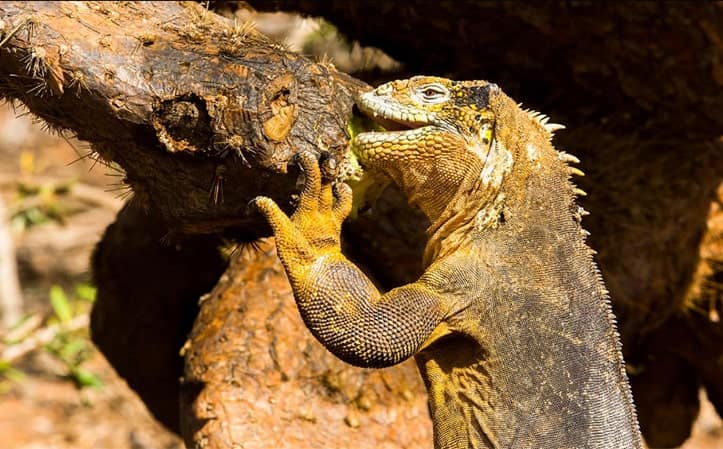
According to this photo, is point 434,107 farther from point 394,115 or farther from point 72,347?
point 72,347

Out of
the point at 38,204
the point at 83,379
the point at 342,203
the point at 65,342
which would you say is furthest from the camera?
the point at 38,204

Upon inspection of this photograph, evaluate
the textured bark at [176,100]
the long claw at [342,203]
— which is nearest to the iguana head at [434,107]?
the textured bark at [176,100]

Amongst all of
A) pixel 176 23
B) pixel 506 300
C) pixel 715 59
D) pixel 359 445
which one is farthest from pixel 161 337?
pixel 715 59

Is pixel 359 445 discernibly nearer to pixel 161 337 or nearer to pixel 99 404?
pixel 161 337

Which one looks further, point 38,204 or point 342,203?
point 38,204

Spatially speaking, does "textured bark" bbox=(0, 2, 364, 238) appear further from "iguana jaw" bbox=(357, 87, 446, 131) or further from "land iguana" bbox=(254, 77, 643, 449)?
"land iguana" bbox=(254, 77, 643, 449)

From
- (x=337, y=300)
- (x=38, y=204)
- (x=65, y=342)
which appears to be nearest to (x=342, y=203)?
(x=337, y=300)

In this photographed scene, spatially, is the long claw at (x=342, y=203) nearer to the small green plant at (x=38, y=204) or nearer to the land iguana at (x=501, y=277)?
the land iguana at (x=501, y=277)
